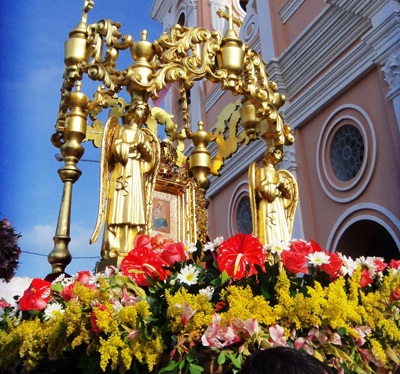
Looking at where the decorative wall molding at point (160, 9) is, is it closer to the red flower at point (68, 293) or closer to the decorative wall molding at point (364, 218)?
the decorative wall molding at point (364, 218)

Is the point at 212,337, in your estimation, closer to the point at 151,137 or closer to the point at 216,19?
the point at 151,137

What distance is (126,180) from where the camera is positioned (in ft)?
8.50

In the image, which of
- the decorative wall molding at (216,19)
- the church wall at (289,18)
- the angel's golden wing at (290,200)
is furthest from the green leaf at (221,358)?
the decorative wall molding at (216,19)

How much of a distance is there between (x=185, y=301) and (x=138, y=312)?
0.15 m

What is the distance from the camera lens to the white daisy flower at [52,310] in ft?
5.24

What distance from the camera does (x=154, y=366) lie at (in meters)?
1.39

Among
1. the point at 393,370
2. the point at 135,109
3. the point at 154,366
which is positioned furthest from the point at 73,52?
the point at 393,370

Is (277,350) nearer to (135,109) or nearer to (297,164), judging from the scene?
(135,109)

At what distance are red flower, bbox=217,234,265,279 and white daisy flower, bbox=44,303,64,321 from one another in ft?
1.79

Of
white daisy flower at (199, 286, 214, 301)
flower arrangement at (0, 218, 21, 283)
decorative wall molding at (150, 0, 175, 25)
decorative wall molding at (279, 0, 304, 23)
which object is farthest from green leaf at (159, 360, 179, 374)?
decorative wall molding at (150, 0, 175, 25)

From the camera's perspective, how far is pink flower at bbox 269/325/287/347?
137cm

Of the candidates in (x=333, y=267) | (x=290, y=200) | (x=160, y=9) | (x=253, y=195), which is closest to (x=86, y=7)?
(x=253, y=195)

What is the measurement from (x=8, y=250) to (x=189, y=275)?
2.85 metres

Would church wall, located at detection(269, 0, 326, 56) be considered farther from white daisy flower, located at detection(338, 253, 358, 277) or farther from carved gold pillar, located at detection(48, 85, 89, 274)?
white daisy flower, located at detection(338, 253, 358, 277)
